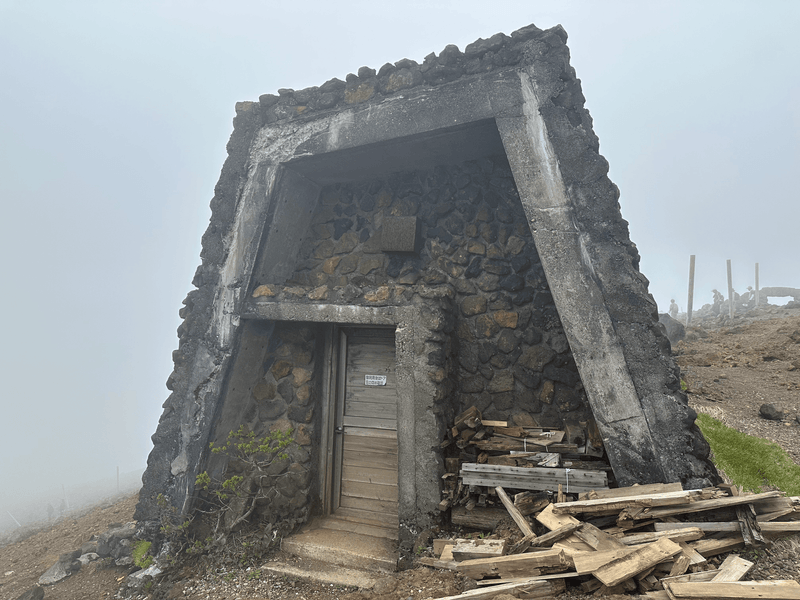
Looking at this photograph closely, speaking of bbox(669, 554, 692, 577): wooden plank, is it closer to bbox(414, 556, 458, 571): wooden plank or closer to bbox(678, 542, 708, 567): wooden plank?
bbox(678, 542, 708, 567): wooden plank

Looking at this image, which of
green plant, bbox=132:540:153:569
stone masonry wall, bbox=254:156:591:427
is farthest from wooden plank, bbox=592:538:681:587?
A: green plant, bbox=132:540:153:569

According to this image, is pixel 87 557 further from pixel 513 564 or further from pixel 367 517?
pixel 513 564

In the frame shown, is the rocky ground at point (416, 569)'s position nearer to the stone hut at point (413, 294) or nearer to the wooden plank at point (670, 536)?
the wooden plank at point (670, 536)

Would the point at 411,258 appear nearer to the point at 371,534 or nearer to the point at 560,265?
the point at 560,265

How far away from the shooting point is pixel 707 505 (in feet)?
8.32

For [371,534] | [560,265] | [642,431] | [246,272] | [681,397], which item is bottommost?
[371,534]

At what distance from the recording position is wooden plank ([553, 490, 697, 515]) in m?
2.58

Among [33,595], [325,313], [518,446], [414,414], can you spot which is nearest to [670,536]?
[518,446]

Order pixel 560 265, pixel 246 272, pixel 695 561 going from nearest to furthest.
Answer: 1. pixel 695 561
2. pixel 560 265
3. pixel 246 272

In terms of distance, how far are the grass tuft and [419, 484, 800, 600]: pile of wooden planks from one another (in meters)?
1.24

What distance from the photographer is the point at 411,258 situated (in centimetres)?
456

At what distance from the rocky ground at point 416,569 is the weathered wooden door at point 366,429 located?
951 mm

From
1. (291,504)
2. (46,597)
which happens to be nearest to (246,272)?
(291,504)

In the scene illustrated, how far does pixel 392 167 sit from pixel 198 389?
119 inches
